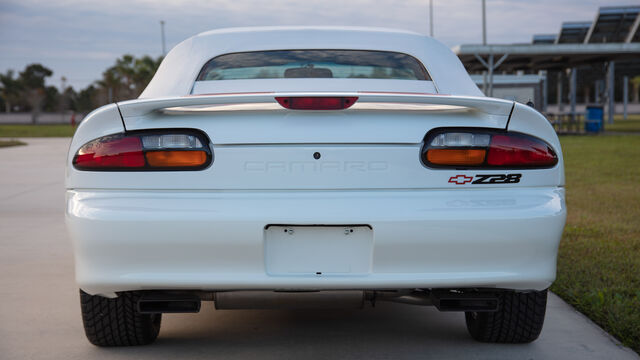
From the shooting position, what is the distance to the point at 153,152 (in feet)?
9.45

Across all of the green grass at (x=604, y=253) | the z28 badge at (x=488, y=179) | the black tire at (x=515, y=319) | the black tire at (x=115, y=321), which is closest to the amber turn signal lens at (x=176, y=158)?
the black tire at (x=115, y=321)

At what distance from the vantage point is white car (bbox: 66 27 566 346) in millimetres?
2801

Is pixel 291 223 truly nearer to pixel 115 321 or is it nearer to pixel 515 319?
pixel 115 321

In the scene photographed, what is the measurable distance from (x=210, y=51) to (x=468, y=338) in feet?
6.78

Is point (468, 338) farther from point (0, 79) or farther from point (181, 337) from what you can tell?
point (0, 79)

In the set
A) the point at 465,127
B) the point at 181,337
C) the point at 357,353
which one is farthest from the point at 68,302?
the point at 465,127

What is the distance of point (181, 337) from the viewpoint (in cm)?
373

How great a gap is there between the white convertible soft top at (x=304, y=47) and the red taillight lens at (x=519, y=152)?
944 millimetres

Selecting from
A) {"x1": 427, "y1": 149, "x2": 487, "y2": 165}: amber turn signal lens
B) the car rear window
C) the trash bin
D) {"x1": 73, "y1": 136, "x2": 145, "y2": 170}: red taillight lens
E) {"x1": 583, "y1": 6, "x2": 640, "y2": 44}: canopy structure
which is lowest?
the trash bin

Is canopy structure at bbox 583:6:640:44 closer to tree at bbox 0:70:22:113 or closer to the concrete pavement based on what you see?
the concrete pavement

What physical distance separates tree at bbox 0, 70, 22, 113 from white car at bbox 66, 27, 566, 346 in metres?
80.1

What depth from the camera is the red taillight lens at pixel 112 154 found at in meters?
2.89

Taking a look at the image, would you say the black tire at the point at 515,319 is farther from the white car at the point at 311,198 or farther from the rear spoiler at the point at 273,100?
the rear spoiler at the point at 273,100

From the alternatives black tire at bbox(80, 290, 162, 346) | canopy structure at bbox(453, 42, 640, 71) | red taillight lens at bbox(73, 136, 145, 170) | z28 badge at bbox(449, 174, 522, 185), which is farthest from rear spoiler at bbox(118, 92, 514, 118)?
canopy structure at bbox(453, 42, 640, 71)
